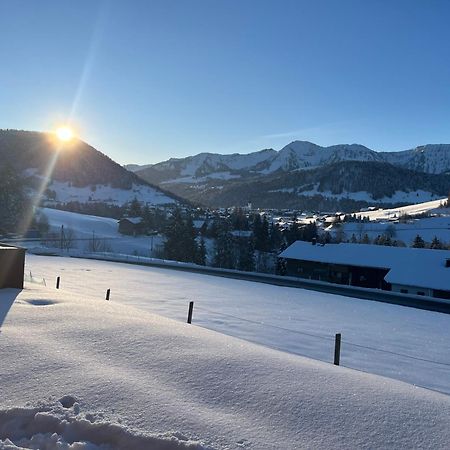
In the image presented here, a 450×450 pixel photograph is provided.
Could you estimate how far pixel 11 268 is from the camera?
12.6 meters

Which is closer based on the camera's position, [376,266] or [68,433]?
[68,433]

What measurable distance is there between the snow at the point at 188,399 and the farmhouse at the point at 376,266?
3735cm

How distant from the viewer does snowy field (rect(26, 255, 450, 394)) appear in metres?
12.8

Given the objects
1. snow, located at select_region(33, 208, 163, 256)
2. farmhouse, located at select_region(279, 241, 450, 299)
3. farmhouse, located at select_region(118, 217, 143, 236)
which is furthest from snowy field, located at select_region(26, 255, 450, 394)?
farmhouse, located at select_region(118, 217, 143, 236)

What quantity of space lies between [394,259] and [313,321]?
106 ft

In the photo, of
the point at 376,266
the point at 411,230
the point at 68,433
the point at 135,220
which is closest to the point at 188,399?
the point at 68,433

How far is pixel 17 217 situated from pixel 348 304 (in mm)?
72274

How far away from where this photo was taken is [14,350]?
6723 mm

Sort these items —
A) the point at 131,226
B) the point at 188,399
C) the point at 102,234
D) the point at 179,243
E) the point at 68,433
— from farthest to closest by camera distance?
1. the point at 131,226
2. the point at 102,234
3. the point at 179,243
4. the point at 188,399
5. the point at 68,433

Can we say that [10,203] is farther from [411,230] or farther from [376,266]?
[411,230]

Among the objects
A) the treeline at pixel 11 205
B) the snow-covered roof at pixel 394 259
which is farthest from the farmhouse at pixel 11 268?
the treeline at pixel 11 205

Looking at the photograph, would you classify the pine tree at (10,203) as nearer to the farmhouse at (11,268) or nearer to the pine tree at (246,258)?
the pine tree at (246,258)

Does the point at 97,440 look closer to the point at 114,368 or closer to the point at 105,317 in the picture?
the point at 114,368

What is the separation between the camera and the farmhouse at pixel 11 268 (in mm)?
12438
